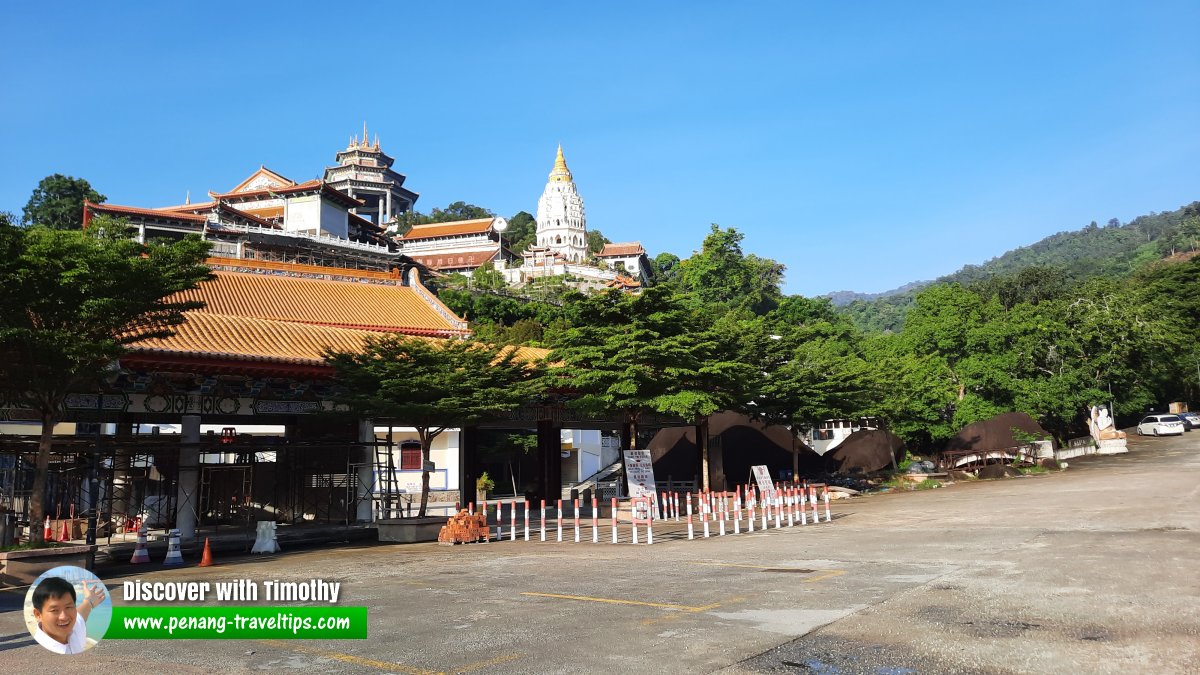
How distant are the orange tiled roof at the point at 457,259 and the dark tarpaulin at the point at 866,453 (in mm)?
73141

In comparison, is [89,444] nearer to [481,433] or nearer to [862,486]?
[862,486]

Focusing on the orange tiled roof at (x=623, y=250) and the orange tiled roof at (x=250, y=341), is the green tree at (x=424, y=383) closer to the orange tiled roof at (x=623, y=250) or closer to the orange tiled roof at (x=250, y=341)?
the orange tiled roof at (x=250, y=341)

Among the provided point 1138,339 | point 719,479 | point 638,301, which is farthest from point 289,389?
point 1138,339

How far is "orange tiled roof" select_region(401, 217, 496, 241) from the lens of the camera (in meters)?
112

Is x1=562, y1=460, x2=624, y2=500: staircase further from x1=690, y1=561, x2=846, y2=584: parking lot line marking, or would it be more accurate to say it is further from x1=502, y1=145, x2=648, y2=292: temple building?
x1=502, y1=145, x2=648, y2=292: temple building

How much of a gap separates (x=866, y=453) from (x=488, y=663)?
37.3 meters

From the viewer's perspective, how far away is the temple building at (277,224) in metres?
73.9

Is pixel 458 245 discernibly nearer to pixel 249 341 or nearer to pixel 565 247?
pixel 565 247

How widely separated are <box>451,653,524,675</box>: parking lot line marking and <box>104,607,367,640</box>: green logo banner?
1.89 m

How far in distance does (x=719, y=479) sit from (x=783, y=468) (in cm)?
1090

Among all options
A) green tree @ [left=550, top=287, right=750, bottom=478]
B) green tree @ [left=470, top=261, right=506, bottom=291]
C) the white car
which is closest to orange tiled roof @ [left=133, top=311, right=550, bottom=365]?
green tree @ [left=550, top=287, right=750, bottom=478]

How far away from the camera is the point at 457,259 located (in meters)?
111

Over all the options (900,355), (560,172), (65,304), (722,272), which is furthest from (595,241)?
(65,304)

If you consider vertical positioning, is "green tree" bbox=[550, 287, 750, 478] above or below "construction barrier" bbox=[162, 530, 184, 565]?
above
